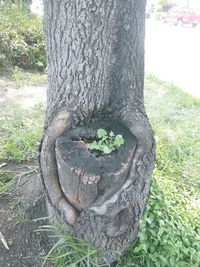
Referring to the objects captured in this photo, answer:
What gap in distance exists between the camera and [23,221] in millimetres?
2352

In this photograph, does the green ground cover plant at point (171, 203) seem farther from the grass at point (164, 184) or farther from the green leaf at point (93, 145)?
the green leaf at point (93, 145)

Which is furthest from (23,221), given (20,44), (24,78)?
(20,44)

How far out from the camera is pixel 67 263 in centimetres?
198

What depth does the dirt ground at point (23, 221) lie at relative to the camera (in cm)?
217

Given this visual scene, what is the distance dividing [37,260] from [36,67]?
4.46 m

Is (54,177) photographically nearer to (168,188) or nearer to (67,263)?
(67,263)

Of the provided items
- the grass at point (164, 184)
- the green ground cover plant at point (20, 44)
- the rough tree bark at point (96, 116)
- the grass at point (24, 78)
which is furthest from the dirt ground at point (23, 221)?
the green ground cover plant at point (20, 44)

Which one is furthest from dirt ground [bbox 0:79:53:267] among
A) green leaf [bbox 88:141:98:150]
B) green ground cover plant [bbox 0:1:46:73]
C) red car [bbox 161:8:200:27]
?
red car [bbox 161:8:200:27]

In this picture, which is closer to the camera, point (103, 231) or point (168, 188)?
point (103, 231)

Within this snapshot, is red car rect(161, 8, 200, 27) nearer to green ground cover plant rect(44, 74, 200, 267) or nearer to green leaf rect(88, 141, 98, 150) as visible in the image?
green ground cover plant rect(44, 74, 200, 267)

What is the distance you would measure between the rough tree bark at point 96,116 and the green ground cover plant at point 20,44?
388 centimetres

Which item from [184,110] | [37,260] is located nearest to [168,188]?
[37,260]

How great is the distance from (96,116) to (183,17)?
64.3ft

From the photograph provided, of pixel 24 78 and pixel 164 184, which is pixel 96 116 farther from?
pixel 24 78
